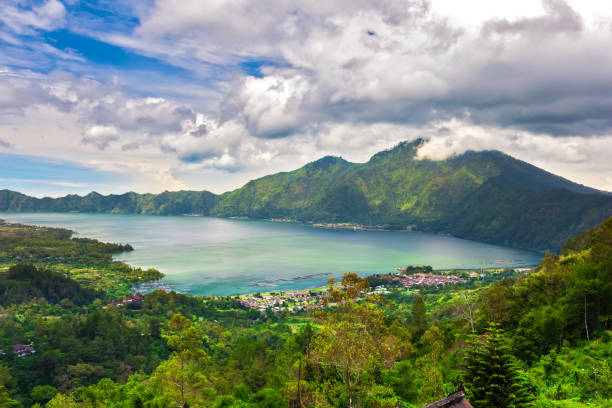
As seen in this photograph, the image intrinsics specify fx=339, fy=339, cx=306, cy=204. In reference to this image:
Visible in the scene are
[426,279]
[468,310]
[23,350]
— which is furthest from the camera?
[426,279]

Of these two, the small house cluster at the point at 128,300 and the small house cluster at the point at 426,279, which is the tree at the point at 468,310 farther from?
the small house cluster at the point at 128,300

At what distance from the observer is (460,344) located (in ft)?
90.4

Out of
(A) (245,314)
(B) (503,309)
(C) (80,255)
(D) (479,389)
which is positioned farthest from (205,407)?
(C) (80,255)

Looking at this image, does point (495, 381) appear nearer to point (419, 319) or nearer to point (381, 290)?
point (419, 319)

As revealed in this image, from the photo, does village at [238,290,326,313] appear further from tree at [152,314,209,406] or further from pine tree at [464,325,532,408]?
pine tree at [464,325,532,408]

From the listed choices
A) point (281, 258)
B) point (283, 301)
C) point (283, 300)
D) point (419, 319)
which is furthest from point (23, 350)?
point (281, 258)

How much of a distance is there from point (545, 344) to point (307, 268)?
3686 inches

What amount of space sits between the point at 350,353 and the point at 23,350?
4908cm

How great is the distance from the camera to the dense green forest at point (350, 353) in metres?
14.3

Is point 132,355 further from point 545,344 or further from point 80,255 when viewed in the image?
point 80,255

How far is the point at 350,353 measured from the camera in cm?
1410

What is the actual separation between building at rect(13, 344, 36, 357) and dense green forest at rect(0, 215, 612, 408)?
0.50 m

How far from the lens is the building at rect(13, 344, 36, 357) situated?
138ft

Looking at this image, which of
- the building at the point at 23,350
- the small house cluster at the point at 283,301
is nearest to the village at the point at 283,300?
the small house cluster at the point at 283,301
